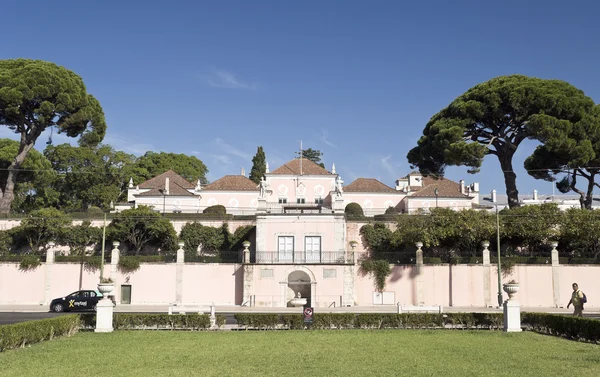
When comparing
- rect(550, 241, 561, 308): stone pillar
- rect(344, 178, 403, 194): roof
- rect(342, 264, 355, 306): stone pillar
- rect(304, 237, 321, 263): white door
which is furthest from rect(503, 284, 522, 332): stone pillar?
rect(344, 178, 403, 194): roof

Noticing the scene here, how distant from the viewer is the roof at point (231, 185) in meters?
66.0

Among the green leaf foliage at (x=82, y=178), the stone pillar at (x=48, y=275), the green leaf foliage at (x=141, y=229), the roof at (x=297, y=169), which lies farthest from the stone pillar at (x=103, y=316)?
the green leaf foliage at (x=82, y=178)

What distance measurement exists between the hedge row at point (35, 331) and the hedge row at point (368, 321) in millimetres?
6079

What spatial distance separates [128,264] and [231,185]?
26.9 metres

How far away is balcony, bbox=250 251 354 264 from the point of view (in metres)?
40.4

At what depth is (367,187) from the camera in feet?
225

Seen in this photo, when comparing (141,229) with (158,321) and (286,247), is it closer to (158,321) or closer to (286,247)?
(286,247)

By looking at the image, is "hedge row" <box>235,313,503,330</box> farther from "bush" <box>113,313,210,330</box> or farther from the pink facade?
the pink facade

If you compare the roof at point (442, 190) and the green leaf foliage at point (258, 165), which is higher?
the green leaf foliage at point (258, 165)

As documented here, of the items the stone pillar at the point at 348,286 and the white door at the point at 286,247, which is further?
the white door at the point at 286,247

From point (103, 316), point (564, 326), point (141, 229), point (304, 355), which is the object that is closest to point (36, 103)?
point (141, 229)

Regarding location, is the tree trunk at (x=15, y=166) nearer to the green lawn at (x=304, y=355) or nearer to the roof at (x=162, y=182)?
the roof at (x=162, y=182)

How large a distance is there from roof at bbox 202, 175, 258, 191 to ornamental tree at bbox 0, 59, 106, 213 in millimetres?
17736

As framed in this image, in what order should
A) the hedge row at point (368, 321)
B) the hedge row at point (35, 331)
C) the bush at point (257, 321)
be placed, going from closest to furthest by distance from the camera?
the hedge row at point (35, 331) < the hedge row at point (368, 321) < the bush at point (257, 321)
